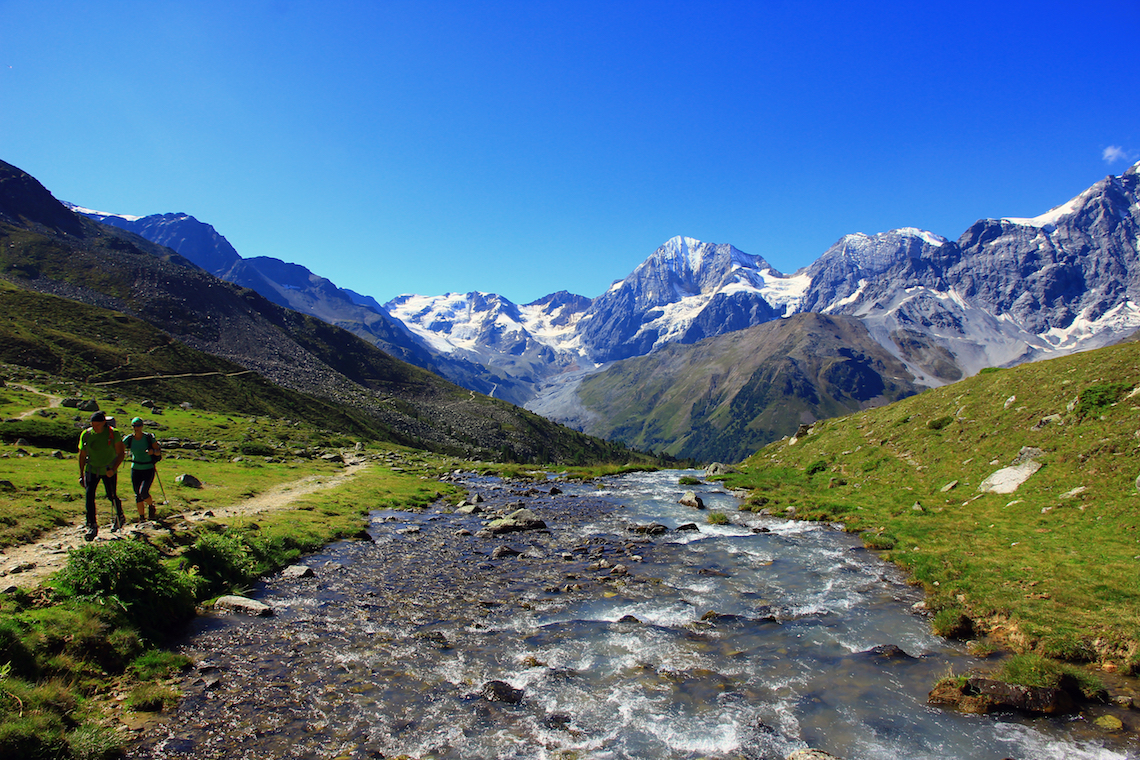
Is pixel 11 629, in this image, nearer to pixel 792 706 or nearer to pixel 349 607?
pixel 349 607

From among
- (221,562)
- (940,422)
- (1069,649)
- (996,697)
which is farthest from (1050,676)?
(940,422)

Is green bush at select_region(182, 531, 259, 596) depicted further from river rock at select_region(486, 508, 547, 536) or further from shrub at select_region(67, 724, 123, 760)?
river rock at select_region(486, 508, 547, 536)

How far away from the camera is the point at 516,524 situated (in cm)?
4041

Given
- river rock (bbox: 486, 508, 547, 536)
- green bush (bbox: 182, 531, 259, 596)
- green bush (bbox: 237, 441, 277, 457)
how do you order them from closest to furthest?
1. green bush (bbox: 182, 531, 259, 596)
2. river rock (bbox: 486, 508, 547, 536)
3. green bush (bbox: 237, 441, 277, 457)

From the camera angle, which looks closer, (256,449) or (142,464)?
(142,464)

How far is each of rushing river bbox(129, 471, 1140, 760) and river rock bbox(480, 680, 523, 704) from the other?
0.09 m

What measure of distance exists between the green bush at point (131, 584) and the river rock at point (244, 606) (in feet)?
4.36

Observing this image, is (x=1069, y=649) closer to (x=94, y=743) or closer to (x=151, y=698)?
(x=94, y=743)

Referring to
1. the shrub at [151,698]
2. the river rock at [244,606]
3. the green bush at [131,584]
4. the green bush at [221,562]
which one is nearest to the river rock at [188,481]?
the green bush at [221,562]

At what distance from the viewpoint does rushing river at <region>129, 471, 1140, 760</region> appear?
1289cm

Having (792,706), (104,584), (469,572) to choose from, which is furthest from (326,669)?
A: (792,706)

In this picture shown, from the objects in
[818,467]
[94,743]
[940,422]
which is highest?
[940,422]

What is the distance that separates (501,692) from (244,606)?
1130 cm

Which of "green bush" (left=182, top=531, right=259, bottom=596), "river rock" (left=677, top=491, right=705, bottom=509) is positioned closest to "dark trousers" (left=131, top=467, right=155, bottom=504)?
"green bush" (left=182, top=531, right=259, bottom=596)
